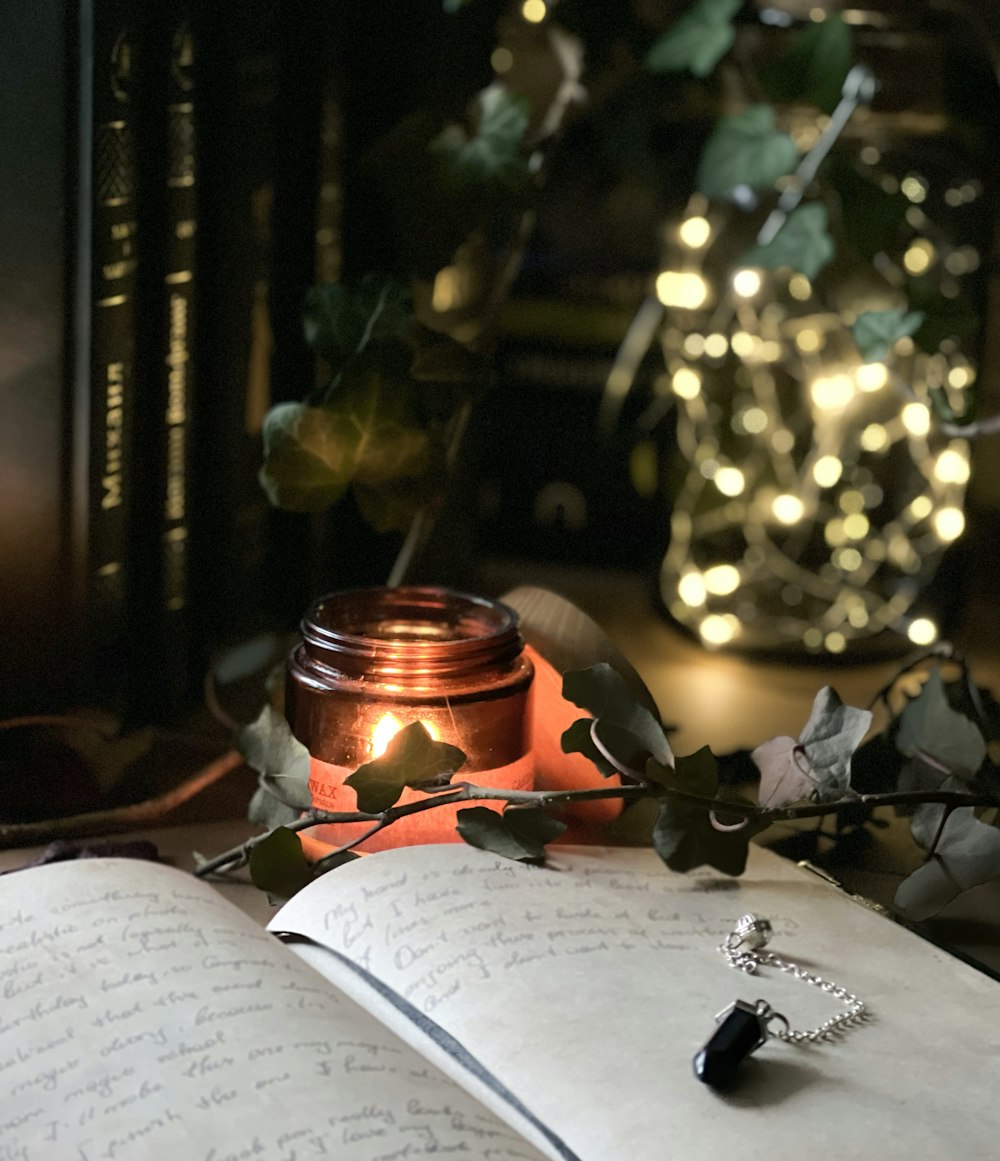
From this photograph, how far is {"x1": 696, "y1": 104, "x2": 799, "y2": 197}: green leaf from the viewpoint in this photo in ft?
2.43

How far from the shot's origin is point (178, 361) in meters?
0.68

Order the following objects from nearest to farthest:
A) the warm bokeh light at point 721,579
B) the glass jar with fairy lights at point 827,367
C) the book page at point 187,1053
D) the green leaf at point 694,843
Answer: the book page at point 187,1053, the green leaf at point 694,843, the glass jar with fairy lights at point 827,367, the warm bokeh light at point 721,579

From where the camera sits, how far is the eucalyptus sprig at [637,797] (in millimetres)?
464

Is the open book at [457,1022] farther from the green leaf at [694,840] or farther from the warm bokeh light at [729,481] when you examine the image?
the warm bokeh light at [729,481]

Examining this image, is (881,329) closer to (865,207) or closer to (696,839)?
(865,207)

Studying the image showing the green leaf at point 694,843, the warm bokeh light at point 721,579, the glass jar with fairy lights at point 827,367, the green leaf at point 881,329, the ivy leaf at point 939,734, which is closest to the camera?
the green leaf at point 694,843

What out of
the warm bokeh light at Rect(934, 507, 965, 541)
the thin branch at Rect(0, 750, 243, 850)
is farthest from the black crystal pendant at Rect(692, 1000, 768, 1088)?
the warm bokeh light at Rect(934, 507, 965, 541)

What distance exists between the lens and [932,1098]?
1.26 ft

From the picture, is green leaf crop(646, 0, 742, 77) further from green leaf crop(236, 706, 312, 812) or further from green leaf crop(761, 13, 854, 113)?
green leaf crop(236, 706, 312, 812)

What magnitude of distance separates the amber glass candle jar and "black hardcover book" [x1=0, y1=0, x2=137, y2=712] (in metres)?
0.12

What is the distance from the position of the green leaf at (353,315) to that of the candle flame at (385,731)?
18 cm

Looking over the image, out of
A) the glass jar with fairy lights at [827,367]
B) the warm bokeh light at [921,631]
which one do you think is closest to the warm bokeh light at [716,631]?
the glass jar with fairy lights at [827,367]

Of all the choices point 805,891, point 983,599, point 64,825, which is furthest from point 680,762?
point 983,599

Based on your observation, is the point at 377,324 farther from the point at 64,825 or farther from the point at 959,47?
the point at 959,47
